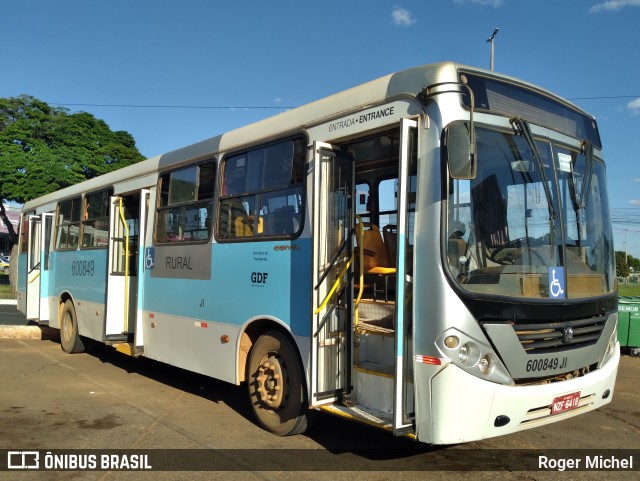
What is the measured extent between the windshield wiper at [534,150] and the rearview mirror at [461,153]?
652mm

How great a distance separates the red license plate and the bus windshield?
2.61 ft

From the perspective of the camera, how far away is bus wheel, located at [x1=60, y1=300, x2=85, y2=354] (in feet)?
34.5

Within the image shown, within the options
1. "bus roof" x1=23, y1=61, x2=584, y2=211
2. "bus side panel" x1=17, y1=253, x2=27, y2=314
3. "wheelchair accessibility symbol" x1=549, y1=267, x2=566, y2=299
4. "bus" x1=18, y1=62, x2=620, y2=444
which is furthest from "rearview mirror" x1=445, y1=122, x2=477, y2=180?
"bus side panel" x1=17, y1=253, x2=27, y2=314

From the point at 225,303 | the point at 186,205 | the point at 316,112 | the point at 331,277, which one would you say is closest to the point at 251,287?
the point at 225,303

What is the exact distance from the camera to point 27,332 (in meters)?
13.0

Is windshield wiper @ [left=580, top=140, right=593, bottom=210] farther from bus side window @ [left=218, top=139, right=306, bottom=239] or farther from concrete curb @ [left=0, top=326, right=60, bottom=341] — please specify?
concrete curb @ [left=0, top=326, right=60, bottom=341]

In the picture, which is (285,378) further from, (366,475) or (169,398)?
(169,398)

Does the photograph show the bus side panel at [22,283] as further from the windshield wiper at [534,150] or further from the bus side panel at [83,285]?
the windshield wiper at [534,150]

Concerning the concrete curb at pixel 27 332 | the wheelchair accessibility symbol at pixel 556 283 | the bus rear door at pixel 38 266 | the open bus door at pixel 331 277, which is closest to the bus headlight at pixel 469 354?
the wheelchair accessibility symbol at pixel 556 283

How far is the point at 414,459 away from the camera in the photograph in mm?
5082

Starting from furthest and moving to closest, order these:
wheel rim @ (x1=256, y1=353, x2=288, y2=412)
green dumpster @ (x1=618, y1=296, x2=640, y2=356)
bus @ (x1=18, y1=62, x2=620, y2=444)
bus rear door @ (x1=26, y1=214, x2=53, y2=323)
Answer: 1. bus rear door @ (x1=26, y1=214, x2=53, y2=323)
2. green dumpster @ (x1=618, y1=296, x2=640, y2=356)
3. wheel rim @ (x1=256, y1=353, x2=288, y2=412)
4. bus @ (x1=18, y1=62, x2=620, y2=444)

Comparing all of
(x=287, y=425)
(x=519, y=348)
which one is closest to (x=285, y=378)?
(x=287, y=425)

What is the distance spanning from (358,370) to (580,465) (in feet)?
A: 7.00

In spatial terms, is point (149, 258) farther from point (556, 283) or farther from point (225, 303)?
point (556, 283)
